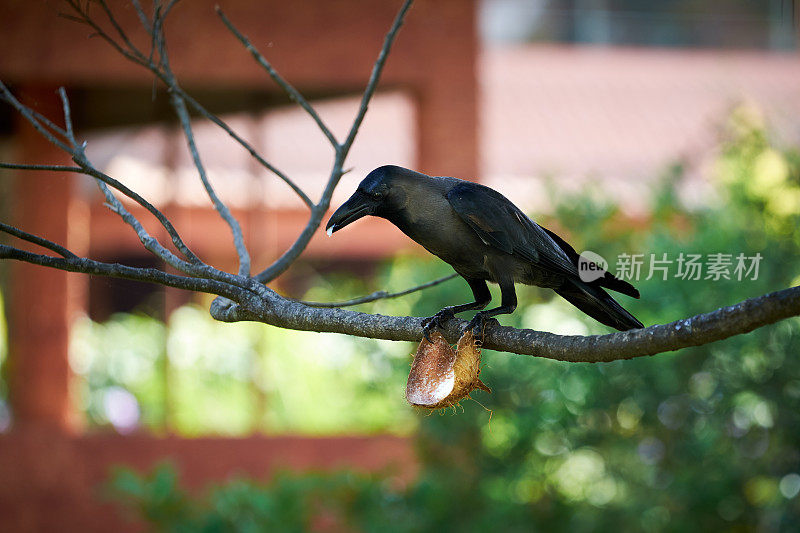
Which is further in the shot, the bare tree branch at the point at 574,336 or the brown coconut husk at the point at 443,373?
the brown coconut husk at the point at 443,373

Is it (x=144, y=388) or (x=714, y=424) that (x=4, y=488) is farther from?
(x=714, y=424)

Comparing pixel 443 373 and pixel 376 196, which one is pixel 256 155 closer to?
pixel 376 196

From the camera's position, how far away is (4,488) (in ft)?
15.5

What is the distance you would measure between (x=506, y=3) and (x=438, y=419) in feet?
21.0

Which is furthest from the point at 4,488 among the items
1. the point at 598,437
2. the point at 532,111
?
the point at 532,111

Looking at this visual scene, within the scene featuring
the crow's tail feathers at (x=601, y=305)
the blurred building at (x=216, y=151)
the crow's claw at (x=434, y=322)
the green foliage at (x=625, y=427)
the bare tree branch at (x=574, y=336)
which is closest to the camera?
the bare tree branch at (x=574, y=336)

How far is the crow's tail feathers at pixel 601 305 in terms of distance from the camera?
1.63 metres

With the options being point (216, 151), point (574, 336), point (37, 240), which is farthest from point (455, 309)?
point (216, 151)

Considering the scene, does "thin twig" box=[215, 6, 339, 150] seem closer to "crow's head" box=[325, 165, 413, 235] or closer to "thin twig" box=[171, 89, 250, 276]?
"thin twig" box=[171, 89, 250, 276]

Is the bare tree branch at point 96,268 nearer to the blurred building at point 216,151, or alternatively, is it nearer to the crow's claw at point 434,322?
the crow's claw at point 434,322

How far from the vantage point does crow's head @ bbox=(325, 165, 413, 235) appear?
1.52m

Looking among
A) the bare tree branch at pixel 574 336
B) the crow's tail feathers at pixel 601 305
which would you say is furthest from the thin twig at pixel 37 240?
the crow's tail feathers at pixel 601 305

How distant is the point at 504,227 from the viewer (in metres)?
1.60

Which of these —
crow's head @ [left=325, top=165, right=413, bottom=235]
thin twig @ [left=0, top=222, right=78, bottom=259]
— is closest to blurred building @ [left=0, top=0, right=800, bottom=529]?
thin twig @ [left=0, top=222, right=78, bottom=259]
